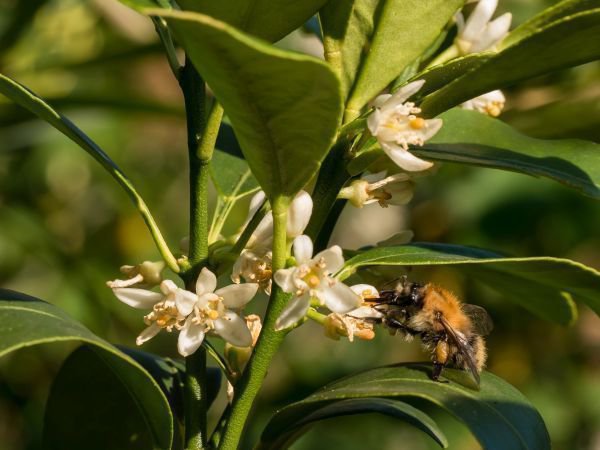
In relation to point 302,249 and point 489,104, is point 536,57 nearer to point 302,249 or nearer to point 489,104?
point 302,249

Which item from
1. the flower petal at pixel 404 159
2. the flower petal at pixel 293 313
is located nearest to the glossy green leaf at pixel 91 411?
the flower petal at pixel 293 313

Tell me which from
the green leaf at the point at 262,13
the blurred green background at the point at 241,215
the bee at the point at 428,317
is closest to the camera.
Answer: the green leaf at the point at 262,13

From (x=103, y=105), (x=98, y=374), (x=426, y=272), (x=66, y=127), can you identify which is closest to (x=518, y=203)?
(x=426, y=272)

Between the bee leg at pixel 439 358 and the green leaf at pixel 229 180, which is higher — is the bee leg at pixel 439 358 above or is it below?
below

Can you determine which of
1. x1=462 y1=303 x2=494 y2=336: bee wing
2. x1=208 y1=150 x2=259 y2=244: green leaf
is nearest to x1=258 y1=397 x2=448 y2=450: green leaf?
x1=208 y1=150 x2=259 y2=244: green leaf

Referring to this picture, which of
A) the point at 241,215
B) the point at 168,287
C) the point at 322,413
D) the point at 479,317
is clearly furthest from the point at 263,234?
the point at 241,215

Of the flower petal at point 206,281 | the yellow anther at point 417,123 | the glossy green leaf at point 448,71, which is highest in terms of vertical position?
the glossy green leaf at point 448,71

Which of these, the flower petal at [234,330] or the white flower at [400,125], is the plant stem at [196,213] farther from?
the white flower at [400,125]
